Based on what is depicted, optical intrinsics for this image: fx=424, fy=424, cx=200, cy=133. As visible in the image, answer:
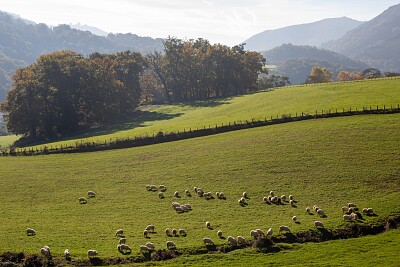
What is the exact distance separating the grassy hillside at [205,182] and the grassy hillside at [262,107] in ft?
35.9

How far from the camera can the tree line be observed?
103 m

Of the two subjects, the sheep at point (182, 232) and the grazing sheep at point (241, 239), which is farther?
the sheep at point (182, 232)

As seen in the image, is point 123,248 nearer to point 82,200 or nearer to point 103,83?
point 82,200

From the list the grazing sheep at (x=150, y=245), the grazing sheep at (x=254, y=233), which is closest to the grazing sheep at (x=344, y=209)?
the grazing sheep at (x=254, y=233)

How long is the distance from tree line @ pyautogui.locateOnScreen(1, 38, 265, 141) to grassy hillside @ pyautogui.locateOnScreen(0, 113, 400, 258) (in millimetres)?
35291

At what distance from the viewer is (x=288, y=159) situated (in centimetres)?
5341

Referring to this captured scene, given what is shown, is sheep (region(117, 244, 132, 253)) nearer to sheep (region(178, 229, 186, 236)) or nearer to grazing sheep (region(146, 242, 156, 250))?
grazing sheep (region(146, 242, 156, 250))

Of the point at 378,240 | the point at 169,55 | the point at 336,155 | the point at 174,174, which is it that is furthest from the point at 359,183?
the point at 169,55

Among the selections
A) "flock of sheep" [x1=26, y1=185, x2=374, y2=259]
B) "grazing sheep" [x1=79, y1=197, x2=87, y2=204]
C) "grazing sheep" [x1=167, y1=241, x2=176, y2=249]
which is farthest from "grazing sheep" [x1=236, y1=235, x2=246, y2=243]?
"grazing sheep" [x1=79, y1=197, x2=87, y2=204]

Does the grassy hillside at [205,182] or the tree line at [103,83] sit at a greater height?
the tree line at [103,83]

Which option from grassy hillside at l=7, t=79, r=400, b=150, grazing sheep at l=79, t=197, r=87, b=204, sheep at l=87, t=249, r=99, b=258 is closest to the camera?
sheep at l=87, t=249, r=99, b=258

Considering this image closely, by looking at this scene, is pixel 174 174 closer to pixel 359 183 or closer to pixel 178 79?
pixel 359 183

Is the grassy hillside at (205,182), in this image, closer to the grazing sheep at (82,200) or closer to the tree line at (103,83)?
the grazing sheep at (82,200)

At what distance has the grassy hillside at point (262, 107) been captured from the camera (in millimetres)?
78750
